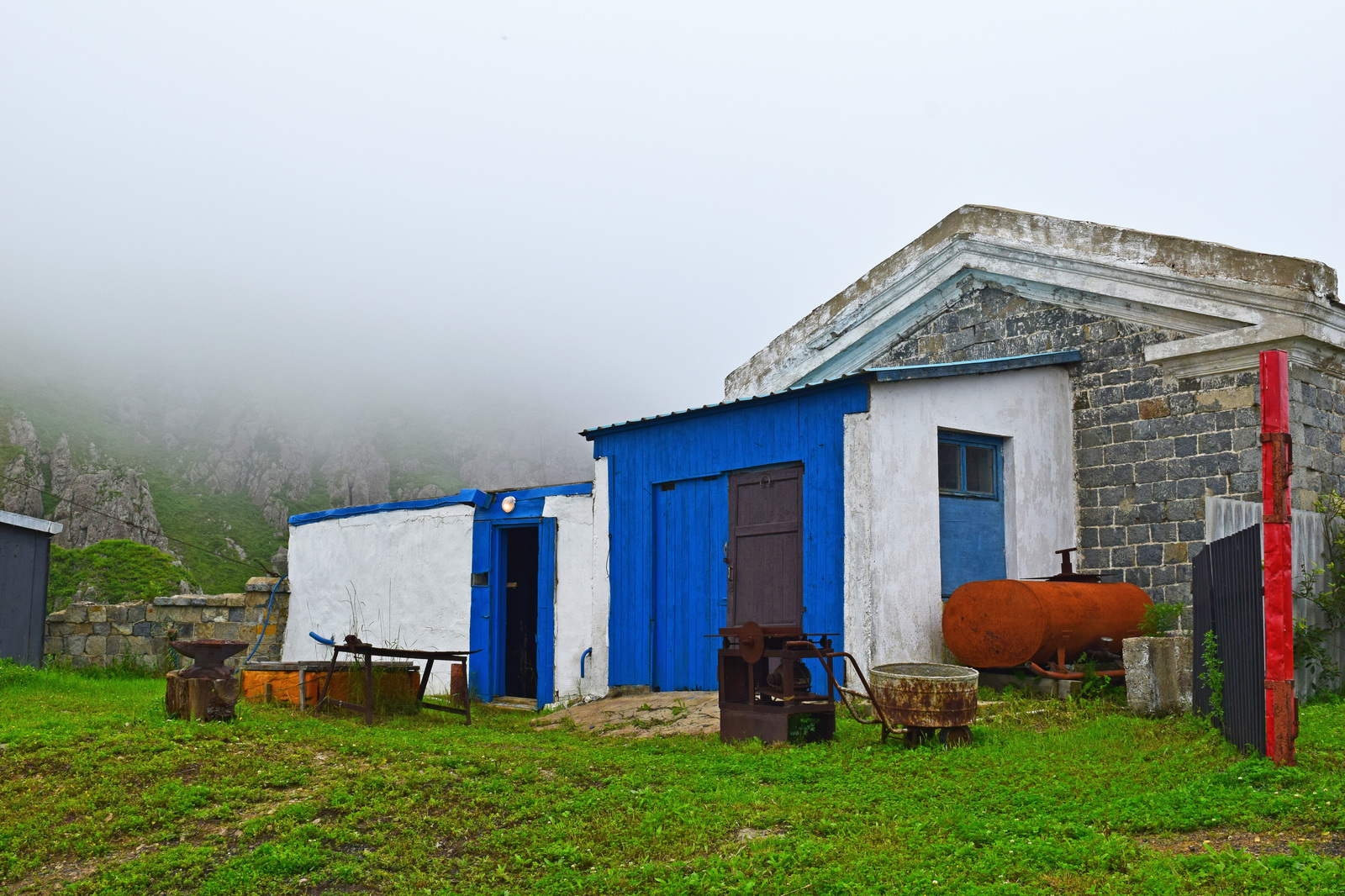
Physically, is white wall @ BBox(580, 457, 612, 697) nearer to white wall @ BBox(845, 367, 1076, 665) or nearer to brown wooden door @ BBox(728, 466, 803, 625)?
brown wooden door @ BBox(728, 466, 803, 625)

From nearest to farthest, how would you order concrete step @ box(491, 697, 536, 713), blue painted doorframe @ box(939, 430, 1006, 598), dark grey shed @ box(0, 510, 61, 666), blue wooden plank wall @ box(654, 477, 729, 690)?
blue painted doorframe @ box(939, 430, 1006, 598)
blue wooden plank wall @ box(654, 477, 729, 690)
concrete step @ box(491, 697, 536, 713)
dark grey shed @ box(0, 510, 61, 666)

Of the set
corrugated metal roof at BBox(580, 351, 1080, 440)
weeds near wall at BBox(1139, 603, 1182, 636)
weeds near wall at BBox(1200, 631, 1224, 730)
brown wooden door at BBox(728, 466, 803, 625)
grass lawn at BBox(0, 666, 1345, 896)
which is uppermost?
corrugated metal roof at BBox(580, 351, 1080, 440)

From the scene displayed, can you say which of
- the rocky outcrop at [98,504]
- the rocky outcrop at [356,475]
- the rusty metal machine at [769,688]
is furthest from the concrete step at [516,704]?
the rocky outcrop at [356,475]

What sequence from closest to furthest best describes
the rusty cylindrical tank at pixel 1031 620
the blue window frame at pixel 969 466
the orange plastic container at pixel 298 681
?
the rusty cylindrical tank at pixel 1031 620 < the orange plastic container at pixel 298 681 < the blue window frame at pixel 969 466

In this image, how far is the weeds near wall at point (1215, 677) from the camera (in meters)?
7.22

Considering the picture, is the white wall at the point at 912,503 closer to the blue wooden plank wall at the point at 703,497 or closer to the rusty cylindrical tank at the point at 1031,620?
the blue wooden plank wall at the point at 703,497

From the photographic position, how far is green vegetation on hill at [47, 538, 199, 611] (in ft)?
80.5

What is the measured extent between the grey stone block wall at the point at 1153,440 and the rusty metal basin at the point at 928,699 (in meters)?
4.18

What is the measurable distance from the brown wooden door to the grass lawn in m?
2.92

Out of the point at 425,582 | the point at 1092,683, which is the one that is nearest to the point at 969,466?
the point at 1092,683

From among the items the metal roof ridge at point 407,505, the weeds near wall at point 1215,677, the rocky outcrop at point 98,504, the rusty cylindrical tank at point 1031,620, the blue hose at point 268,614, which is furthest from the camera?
the rocky outcrop at point 98,504

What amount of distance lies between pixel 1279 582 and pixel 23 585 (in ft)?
54.5

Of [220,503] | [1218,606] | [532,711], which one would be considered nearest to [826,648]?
[1218,606]

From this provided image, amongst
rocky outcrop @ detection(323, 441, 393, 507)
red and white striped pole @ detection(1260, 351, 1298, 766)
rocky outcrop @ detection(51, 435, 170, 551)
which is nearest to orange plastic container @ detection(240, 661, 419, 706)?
red and white striped pole @ detection(1260, 351, 1298, 766)
